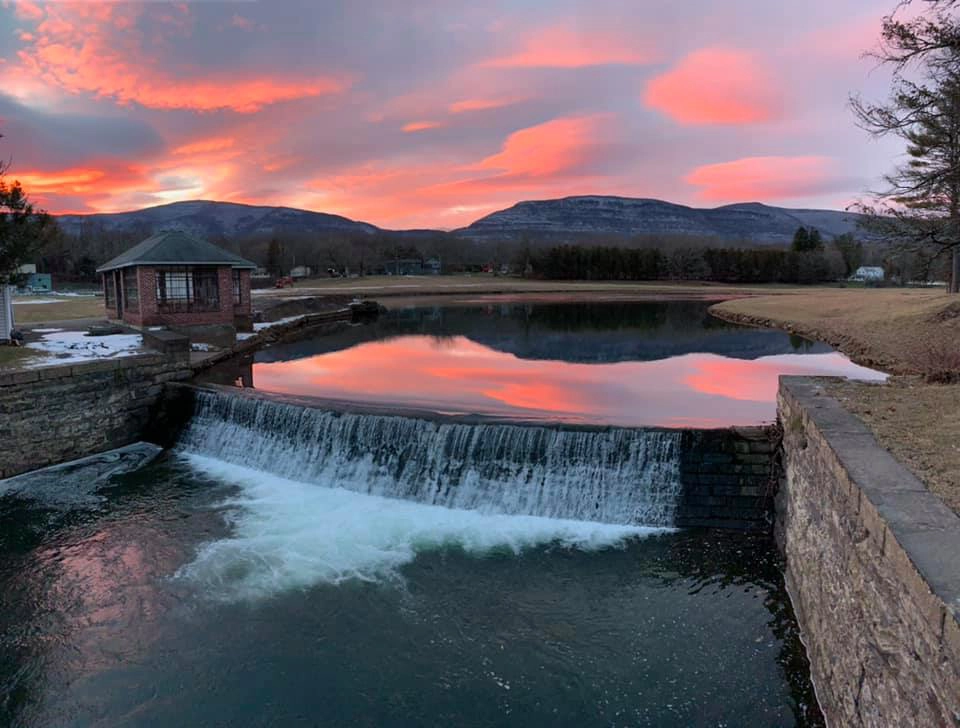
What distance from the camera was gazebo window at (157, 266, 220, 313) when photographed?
2292 cm

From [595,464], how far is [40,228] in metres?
14.8

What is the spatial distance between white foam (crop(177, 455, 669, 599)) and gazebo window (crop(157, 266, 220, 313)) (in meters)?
14.4

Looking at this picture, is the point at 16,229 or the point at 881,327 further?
the point at 881,327

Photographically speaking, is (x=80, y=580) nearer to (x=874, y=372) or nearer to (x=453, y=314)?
(x=874, y=372)

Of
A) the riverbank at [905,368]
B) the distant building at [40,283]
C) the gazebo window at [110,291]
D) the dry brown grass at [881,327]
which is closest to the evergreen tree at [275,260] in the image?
the distant building at [40,283]

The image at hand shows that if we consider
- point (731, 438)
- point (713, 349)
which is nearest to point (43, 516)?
point (731, 438)

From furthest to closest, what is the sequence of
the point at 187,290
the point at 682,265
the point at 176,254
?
1. the point at 682,265
2. the point at 187,290
3. the point at 176,254

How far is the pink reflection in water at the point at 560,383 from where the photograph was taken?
1355 cm

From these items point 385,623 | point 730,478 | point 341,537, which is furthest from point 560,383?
point 385,623

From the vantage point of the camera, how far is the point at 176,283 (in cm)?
2323

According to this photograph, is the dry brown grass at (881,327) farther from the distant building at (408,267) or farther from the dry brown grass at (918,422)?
the distant building at (408,267)

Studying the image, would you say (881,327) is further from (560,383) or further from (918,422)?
(918,422)

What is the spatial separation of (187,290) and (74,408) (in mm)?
10854

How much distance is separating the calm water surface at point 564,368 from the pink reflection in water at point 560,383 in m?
0.03
